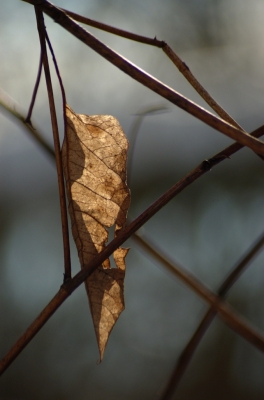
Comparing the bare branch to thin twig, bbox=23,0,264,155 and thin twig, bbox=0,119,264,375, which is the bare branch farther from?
thin twig, bbox=23,0,264,155

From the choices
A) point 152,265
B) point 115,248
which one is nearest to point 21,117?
point 115,248

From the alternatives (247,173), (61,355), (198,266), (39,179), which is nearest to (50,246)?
(39,179)

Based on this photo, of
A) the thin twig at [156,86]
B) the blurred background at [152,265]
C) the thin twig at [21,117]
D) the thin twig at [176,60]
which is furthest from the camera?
the blurred background at [152,265]

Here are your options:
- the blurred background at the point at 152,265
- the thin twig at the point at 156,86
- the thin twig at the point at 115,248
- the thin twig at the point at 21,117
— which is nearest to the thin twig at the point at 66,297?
the thin twig at the point at 115,248

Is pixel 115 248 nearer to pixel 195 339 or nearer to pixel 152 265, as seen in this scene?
pixel 195 339

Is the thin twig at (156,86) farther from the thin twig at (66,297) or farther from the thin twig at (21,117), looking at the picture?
the thin twig at (21,117)

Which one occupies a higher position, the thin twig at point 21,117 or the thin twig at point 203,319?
the thin twig at point 21,117
